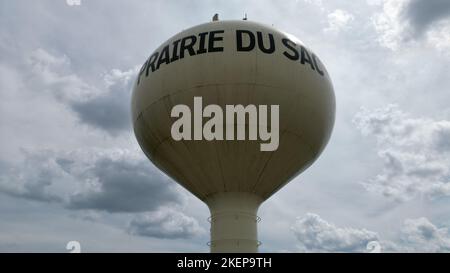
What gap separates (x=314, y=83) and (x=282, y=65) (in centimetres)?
149

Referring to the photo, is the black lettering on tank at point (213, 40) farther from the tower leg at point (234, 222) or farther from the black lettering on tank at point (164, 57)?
the tower leg at point (234, 222)

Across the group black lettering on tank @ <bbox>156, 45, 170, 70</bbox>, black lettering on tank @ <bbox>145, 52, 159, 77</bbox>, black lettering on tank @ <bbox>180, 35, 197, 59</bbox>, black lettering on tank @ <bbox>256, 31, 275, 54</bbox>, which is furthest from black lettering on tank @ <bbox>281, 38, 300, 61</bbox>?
black lettering on tank @ <bbox>145, 52, 159, 77</bbox>

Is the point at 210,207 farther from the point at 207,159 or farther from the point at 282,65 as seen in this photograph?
the point at 282,65

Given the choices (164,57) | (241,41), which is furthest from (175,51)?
(241,41)

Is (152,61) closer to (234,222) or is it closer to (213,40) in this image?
(213,40)

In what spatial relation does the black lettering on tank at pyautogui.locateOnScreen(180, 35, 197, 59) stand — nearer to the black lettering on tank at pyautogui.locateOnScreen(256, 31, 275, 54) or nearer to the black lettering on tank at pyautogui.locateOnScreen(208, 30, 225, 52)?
the black lettering on tank at pyautogui.locateOnScreen(208, 30, 225, 52)

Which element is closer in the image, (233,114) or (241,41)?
(233,114)

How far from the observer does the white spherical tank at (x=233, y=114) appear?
1633cm

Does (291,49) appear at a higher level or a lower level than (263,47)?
higher

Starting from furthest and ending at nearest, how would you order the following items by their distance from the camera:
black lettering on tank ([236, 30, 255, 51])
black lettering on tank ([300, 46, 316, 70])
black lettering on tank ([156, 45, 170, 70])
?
black lettering on tank ([300, 46, 316, 70]) < black lettering on tank ([156, 45, 170, 70]) < black lettering on tank ([236, 30, 255, 51])

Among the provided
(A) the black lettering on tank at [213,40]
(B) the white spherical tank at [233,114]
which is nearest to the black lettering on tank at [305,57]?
(B) the white spherical tank at [233,114]

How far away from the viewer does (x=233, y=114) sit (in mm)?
16203

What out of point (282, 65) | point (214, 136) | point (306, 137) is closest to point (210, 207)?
point (214, 136)

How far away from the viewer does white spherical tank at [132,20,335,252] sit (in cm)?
1633
